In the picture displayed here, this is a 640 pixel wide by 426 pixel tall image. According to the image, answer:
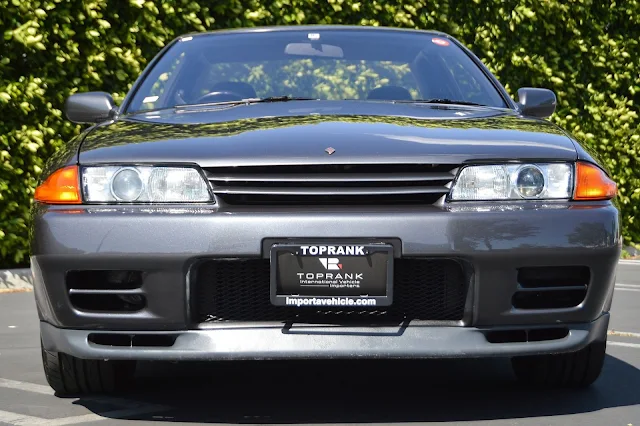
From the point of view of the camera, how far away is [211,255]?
→ 4.05 metres

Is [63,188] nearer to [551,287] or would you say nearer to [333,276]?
Result: [333,276]

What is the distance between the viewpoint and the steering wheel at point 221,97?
5422mm

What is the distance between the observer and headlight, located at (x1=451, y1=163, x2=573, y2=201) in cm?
419

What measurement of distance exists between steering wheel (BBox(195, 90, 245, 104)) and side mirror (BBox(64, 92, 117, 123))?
387mm

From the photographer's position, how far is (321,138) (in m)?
4.26

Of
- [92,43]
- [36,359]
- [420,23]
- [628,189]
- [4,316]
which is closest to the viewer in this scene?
[36,359]

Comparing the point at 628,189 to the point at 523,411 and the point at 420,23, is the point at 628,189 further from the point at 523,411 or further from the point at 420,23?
the point at 523,411

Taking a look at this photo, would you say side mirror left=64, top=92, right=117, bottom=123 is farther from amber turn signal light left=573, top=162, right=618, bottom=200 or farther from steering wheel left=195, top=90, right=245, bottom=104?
amber turn signal light left=573, top=162, right=618, bottom=200

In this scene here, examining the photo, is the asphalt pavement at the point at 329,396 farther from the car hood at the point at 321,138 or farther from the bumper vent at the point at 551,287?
the car hood at the point at 321,138

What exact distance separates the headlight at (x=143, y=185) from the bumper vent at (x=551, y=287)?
3.54 feet

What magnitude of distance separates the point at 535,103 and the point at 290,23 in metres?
5.07

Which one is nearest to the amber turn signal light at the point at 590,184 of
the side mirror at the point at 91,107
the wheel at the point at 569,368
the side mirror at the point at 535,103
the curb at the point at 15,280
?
the wheel at the point at 569,368

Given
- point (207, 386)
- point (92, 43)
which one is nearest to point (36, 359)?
point (207, 386)

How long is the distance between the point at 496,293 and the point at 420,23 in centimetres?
741
